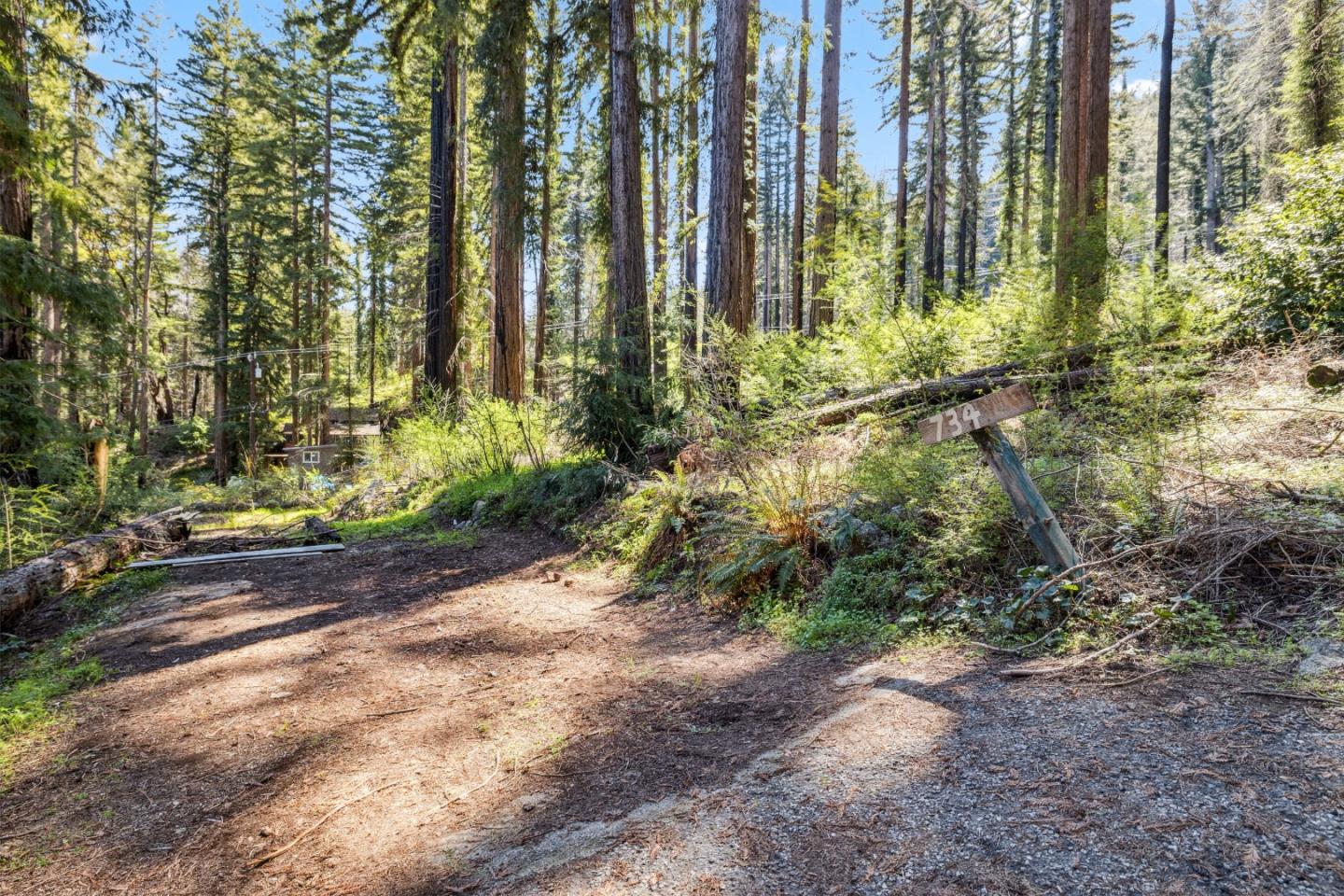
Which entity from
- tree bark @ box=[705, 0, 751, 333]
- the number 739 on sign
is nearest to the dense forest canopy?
tree bark @ box=[705, 0, 751, 333]

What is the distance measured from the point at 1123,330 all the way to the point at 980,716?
4155 millimetres

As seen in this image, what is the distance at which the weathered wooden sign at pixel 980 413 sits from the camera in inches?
113

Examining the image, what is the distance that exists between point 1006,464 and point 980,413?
1.06ft

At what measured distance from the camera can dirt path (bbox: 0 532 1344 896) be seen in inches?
64.9

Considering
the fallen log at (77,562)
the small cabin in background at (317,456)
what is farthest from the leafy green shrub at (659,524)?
the small cabin in background at (317,456)

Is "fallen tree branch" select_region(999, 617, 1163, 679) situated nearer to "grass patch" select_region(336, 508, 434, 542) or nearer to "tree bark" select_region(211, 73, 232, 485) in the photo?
"grass patch" select_region(336, 508, 434, 542)

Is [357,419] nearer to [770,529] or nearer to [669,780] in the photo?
[770,529]

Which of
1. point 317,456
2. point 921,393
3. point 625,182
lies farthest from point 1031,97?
point 317,456

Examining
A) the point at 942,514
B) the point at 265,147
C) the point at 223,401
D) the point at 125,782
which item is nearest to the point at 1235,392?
the point at 942,514

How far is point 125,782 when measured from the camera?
2602 mm

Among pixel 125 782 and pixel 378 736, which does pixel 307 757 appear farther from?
pixel 125 782

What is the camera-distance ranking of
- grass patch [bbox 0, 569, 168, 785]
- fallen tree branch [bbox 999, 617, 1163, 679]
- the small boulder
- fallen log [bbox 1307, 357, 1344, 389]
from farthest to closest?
fallen log [bbox 1307, 357, 1344, 389] < grass patch [bbox 0, 569, 168, 785] < fallen tree branch [bbox 999, 617, 1163, 679] < the small boulder

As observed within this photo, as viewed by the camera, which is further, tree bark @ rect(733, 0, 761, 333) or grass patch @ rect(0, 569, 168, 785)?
tree bark @ rect(733, 0, 761, 333)

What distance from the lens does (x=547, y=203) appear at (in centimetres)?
1226
